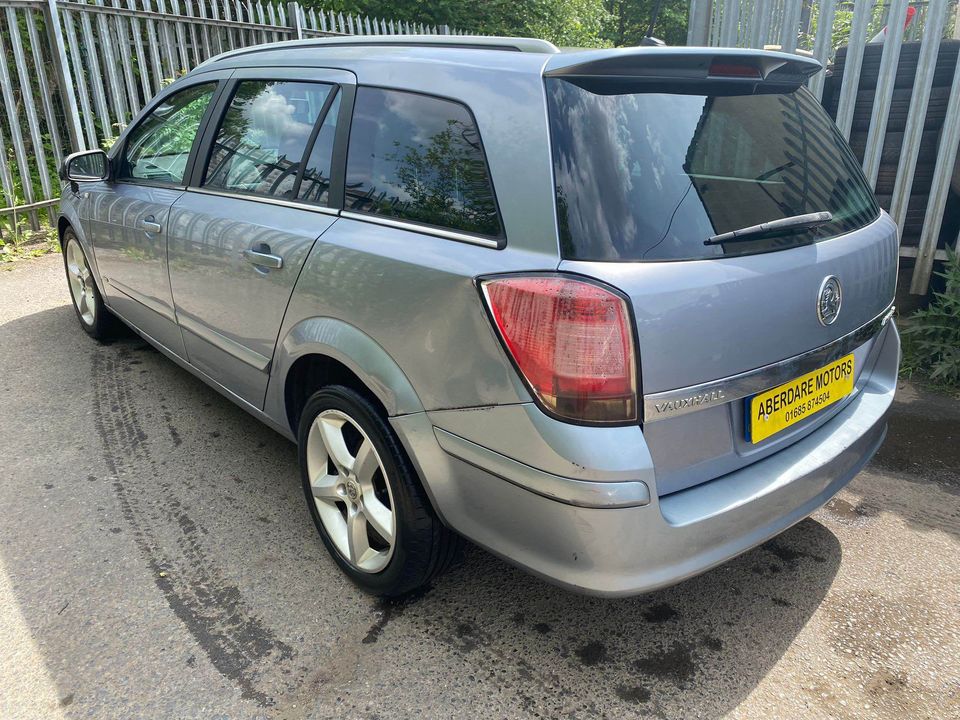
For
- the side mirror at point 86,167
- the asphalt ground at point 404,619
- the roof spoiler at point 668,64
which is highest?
the roof spoiler at point 668,64

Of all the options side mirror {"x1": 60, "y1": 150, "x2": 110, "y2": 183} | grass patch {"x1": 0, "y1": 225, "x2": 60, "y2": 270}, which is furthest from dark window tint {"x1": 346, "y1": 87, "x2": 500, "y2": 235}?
grass patch {"x1": 0, "y1": 225, "x2": 60, "y2": 270}

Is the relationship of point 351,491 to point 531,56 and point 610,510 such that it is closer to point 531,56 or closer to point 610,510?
point 610,510

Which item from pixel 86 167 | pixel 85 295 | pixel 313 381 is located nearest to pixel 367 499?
pixel 313 381

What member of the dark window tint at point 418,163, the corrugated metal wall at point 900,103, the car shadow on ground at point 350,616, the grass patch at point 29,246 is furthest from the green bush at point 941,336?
the grass patch at point 29,246

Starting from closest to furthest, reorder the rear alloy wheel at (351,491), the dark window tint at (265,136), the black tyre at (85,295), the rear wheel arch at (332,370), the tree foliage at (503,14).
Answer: the rear wheel arch at (332,370) → the rear alloy wheel at (351,491) → the dark window tint at (265,136) → the black tyre at (85,295) → the tree foliage at (503,14)

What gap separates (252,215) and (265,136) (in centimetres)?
35

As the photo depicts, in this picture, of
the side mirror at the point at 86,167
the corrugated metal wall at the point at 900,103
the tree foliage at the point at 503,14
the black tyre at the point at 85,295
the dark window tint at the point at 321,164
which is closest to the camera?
the dark window tint at the point at 321,164

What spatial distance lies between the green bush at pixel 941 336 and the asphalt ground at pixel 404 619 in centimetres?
117

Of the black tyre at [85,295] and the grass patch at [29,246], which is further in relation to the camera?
the grass patch at [29,246]

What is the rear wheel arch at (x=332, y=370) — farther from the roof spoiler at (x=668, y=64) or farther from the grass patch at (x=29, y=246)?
the grass patch at (x=29, y=246)

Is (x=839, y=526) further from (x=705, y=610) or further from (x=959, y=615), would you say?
(x=705, y=610)

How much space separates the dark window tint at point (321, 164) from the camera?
2549 mm

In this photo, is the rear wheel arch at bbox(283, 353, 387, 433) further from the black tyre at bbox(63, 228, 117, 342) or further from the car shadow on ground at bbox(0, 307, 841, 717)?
the black tyre at bbox(63, 228, 117, 342)

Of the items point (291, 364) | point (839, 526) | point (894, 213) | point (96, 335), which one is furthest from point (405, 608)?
point (894, 213)
